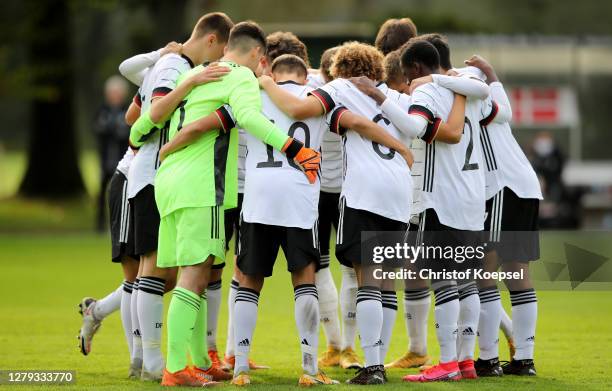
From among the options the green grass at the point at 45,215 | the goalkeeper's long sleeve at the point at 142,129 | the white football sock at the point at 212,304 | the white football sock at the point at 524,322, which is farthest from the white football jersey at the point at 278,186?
the green grass at the point at 45,215

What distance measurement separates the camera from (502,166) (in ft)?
28.3

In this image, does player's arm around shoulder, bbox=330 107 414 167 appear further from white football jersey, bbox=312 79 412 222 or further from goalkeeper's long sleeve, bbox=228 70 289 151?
goalkeeper's long sleeve, bbox=228 70 289 151

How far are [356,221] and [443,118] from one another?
0.98 m

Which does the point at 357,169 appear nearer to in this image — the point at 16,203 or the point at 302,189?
the point at 302,189

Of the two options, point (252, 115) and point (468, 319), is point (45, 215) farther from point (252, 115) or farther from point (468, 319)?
point (252, 115)

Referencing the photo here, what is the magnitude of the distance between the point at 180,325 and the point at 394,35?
2954 mm

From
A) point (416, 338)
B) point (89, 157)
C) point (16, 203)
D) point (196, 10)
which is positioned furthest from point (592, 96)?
point (89, 157)

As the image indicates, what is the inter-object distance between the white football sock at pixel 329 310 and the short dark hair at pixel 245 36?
2096 mm

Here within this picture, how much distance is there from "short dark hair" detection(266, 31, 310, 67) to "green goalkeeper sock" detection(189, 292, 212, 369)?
199 centimetres

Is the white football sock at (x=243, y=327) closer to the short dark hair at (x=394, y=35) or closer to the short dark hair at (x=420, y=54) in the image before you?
the short dark hair at (x=420, y=54)

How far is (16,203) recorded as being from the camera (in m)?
26.1

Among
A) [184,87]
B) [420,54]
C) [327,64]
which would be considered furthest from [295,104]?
[327,64]

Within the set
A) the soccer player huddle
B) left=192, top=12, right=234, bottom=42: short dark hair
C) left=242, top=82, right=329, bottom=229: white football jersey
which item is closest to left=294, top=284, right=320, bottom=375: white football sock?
the soccer player huddle

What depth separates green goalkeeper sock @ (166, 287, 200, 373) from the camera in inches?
301
